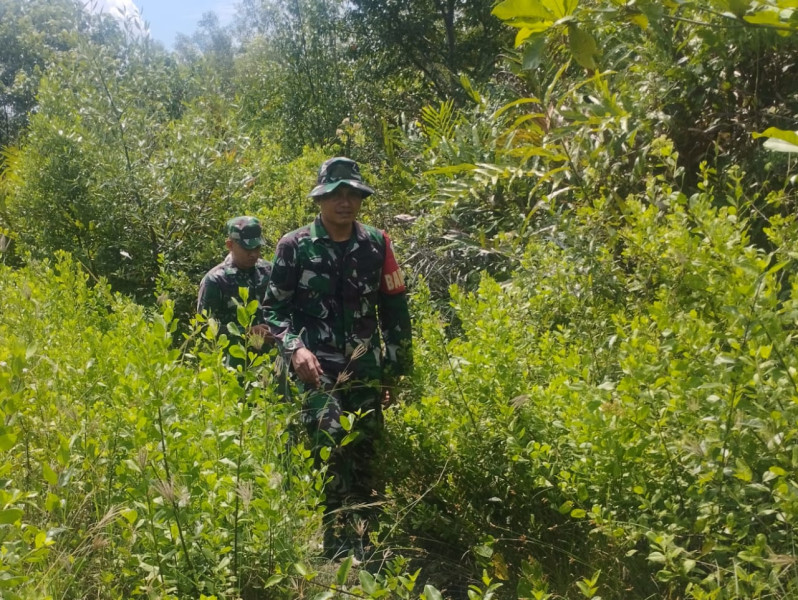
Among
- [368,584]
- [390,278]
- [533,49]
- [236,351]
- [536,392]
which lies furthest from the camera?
[390,278]

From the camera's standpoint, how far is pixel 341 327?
3270 mm

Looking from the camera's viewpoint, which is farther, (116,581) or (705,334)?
(116,581)

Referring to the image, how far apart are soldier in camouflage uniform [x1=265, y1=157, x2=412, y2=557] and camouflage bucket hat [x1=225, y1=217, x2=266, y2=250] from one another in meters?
1.30

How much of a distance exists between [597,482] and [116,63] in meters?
7.93

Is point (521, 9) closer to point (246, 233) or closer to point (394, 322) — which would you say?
point (394, 322)

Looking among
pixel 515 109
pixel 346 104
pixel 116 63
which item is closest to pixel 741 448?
pixel 515 109

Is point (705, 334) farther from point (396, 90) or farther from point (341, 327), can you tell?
point (396, 90)

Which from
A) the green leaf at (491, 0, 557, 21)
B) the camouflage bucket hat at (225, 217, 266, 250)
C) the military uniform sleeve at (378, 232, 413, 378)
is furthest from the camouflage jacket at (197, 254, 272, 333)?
the green leaf at (491, 0, 557, 21)

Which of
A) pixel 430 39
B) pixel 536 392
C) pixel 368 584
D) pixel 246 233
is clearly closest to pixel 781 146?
pixel 368 584

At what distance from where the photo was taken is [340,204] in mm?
3275

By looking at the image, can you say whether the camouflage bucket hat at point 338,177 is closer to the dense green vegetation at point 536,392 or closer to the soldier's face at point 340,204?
the soldier's face at point 340,204

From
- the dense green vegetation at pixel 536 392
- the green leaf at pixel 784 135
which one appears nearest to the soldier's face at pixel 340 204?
the dense green vegetation at pixel 536 392

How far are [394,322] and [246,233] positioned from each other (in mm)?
1593

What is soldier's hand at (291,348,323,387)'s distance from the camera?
9.57 feet
